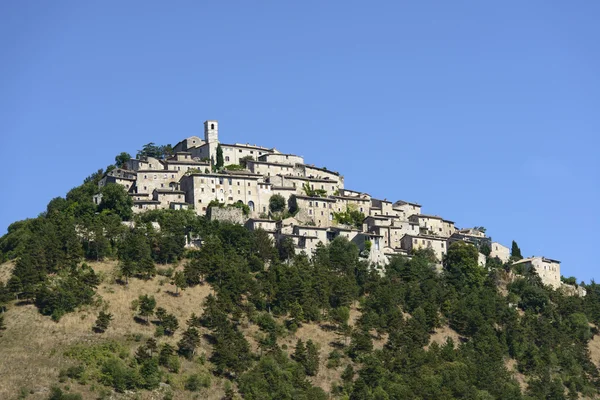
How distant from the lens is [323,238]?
12962cm

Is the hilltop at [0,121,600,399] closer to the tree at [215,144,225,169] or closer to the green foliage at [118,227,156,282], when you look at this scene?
the green foliage at [118,227,156,282]

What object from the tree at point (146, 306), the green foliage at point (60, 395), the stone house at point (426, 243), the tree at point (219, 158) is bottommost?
the green foliage at point (60, 395)

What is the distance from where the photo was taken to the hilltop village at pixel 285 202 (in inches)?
5138

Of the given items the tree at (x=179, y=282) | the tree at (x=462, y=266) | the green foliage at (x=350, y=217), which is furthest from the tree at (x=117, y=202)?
the tree at (x=462, y=266)

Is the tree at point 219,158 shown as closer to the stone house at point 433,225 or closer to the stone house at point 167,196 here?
the stone house at point 167,196

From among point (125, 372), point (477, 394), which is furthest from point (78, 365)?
point (477, 394)

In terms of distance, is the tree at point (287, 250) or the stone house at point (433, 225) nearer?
the tree at point (287, 250)

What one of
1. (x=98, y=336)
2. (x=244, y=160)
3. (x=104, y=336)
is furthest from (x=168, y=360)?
(x=244, y=160)

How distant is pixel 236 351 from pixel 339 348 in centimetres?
1194

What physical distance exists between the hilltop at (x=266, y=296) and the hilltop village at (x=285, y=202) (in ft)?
0.76

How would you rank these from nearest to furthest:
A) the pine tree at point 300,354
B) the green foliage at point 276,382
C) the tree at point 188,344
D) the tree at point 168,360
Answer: the green foliage at point 276,382
the tree at point 168,360
the tree at point 188,344
the pine tree at point 300,354

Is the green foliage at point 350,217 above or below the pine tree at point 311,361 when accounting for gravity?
above

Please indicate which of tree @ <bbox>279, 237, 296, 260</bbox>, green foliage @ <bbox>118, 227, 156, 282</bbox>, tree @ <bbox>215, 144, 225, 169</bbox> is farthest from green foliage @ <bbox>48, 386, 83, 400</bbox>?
tree @ <bbox>215, 144, 225, 169</bbox>

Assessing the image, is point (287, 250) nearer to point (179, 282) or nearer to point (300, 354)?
point (179, 282)
